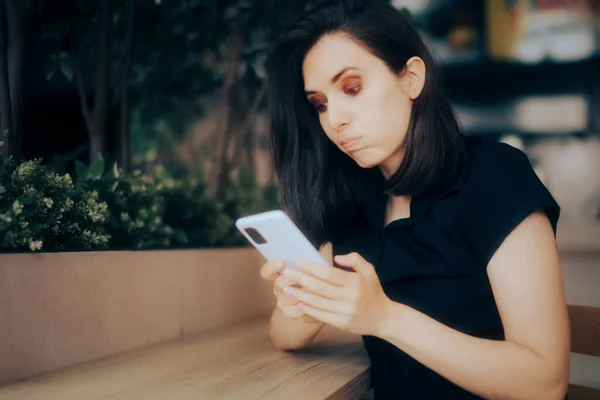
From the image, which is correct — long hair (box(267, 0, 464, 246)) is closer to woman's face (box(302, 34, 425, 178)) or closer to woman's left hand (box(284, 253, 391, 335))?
woman's face (box(302, 34, 425, 178))

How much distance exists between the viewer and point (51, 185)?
3.39 feet

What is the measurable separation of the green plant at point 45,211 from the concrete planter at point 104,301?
0.03 m

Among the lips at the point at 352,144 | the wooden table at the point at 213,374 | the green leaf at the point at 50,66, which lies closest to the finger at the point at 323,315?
the wooden table at the point at 213,374

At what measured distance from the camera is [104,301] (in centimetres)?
113

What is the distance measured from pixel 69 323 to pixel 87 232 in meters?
0.18

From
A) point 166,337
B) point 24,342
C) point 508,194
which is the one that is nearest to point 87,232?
point 24,342

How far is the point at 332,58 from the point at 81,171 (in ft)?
1.99

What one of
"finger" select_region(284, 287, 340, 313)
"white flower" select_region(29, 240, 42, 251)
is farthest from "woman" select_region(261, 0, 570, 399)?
"white flower" select_region(29, 240, 42, 251)

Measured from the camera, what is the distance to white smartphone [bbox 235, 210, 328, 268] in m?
0.82

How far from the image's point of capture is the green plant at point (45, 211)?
938 millimetres

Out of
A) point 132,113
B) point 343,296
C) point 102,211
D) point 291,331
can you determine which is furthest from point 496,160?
point 132,113

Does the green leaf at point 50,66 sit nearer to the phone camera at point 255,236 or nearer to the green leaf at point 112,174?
the green leaf at point 112,174

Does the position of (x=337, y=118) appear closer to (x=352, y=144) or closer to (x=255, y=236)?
(x=352, y=144)

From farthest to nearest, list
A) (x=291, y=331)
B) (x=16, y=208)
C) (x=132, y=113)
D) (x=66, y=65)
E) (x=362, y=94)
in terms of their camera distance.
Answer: (x=132, y=113)
(x=66, y=65)
(x=291, y=331)
(x=362, y=94)
(x=16, y=208)
